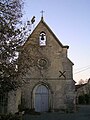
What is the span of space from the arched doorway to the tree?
14688 mm

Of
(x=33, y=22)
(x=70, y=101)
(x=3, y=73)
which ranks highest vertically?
(x=33, y=22)

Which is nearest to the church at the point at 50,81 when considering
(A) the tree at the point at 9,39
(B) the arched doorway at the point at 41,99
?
(B) the arched doorway at the point at 41,99

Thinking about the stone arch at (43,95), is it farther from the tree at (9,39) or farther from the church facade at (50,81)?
the tree at (9,39)

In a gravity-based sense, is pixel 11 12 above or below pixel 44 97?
above

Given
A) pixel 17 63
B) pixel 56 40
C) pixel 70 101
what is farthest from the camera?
pixel 56 40

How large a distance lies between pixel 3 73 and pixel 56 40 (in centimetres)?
1717

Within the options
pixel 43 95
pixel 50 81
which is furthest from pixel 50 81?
pixel 43 95

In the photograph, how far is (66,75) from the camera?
2755 cm

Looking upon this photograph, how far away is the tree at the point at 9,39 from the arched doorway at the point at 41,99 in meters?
14.7

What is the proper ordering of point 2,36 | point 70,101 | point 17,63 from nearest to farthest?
point 2,36
point 17,63
point 70,101

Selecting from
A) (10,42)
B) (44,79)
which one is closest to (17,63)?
(10,42)

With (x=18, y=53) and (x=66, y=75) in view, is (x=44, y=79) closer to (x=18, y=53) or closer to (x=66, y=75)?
(x=66, y=75)

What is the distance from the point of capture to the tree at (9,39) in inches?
470

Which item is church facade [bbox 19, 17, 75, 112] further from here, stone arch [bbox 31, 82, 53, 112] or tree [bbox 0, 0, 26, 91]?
tree [bbox 0, 0, 26, 91]
